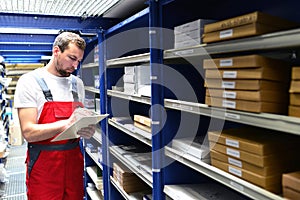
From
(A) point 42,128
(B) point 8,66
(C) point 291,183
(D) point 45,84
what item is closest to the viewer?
(C) point 291,183

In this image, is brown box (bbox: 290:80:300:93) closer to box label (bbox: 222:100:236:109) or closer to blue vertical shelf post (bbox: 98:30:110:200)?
box label (bbox: 222:100:236:109)

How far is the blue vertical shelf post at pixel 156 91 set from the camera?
6.01 ft

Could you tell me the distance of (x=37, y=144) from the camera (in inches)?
97.2

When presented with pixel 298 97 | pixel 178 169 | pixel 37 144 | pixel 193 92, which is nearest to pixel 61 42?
pixel 37 144

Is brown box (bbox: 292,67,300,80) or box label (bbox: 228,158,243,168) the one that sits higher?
brown box (bbox: 292,67,300,80)

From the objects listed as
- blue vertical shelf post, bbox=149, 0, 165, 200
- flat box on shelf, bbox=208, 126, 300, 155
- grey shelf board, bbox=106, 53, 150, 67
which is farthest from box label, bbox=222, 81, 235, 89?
grey shelf board, bbox=106, 53, 150, 67

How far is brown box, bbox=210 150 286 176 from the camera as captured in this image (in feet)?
3.80

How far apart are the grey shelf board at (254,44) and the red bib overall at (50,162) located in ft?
4.36

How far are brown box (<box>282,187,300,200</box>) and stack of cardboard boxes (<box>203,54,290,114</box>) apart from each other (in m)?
0.30

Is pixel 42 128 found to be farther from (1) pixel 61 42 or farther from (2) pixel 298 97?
(2) pixel 298 97

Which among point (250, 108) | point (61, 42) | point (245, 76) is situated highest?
point (61, 42)

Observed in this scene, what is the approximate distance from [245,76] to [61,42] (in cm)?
169

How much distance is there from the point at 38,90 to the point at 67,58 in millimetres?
358

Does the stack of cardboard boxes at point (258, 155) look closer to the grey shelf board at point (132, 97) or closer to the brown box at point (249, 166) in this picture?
the brown box at point (249, 166)
